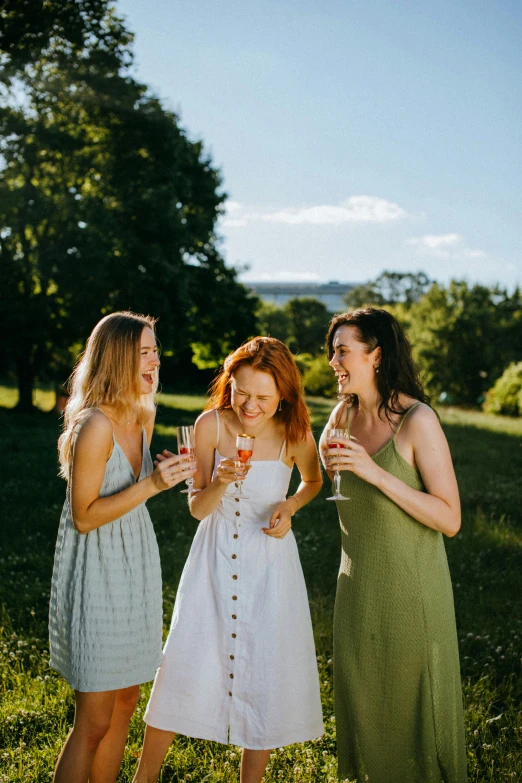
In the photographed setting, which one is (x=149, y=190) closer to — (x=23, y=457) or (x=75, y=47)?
(x=75, y=47)

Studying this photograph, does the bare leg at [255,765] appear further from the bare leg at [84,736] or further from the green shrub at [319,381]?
the green shrub at [319,381]

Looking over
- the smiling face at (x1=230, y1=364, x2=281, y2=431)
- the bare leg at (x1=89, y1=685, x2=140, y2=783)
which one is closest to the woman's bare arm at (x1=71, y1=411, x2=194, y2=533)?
the smiling face at (x1=230, y1=364, x2=281, y2=431)

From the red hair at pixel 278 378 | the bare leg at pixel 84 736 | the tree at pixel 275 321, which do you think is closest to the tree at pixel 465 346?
the tree at pixel 275 321

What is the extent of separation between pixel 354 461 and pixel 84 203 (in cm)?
1987

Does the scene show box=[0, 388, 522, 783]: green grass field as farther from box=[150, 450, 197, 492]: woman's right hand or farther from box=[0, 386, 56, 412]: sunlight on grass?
box=[0, 386, 56, 412]: sunlight on grass

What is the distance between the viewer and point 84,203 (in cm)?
2106

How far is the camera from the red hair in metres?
3.56

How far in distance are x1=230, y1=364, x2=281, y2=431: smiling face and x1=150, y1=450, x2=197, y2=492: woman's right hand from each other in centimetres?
54

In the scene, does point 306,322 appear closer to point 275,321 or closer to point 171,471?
point 275,321

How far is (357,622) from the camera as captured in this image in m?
3.38

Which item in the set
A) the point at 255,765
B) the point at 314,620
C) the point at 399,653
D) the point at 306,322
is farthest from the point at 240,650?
the point at 306,322

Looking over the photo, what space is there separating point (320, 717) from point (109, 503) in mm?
1644

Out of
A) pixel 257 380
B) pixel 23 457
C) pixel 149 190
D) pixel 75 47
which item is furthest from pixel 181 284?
pixel 257 380

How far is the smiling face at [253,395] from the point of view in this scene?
3.54 m
